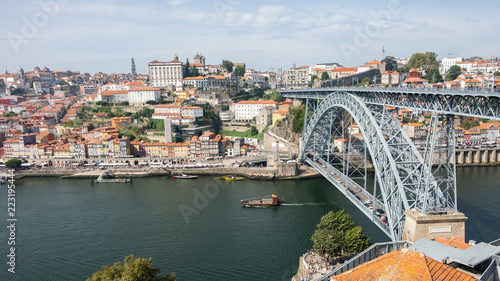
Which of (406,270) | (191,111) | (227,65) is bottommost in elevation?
(406,270)

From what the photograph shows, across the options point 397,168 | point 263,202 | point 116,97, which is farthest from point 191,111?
point 397,168

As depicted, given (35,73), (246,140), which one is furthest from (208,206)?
(35,73)

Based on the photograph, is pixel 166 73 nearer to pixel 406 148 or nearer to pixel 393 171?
pixel 406 148

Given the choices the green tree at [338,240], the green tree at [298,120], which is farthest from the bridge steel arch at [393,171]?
the green tree at [298,120]

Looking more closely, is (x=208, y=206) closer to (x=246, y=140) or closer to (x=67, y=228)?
(x=67, y=228)

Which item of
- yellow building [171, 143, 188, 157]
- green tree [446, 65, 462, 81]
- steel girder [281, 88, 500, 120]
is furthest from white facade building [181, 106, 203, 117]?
green tree [446, 65, 462, 81]

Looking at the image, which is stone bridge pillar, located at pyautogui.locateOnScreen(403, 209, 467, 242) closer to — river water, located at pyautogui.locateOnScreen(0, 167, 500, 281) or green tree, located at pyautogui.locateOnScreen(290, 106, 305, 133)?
river water, located at pyautogui.locateOnScreen(0, 167, 500, 281)

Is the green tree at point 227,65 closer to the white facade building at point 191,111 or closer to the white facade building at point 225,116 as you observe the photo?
the white facade building at point 225,116

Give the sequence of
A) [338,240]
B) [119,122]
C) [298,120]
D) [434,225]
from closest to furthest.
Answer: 1. [434,225]
2. [338,240]
3. [298,120]
4. [119,122]
